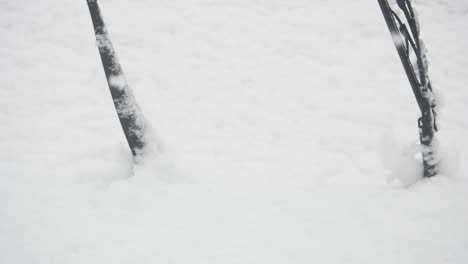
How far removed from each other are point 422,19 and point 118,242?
6433mm

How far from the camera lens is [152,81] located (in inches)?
207

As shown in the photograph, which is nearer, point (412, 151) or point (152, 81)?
point (412, 151)

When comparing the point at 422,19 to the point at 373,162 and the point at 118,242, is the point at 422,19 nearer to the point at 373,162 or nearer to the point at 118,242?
the point at 373,162

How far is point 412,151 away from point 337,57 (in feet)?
9.59

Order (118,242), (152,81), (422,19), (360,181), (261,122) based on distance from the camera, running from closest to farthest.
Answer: (118,242) < (360,181) < (261,122) < (152,81) < (422,19)

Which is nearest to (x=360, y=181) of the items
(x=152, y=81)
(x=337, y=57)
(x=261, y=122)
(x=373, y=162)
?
(x=373, y=162)

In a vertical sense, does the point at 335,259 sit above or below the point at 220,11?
below

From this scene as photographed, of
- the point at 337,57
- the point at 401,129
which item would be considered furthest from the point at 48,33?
the point at 401,129

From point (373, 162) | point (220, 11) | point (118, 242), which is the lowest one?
point (373, 162)

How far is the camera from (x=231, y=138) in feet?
14.4

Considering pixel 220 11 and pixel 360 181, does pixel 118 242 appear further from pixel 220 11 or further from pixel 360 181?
pixel 220 11

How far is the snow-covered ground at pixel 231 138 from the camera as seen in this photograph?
268cm

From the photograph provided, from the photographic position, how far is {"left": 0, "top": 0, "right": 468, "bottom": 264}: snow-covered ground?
268 cm

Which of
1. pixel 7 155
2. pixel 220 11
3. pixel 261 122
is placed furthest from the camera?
pixel 220 11
